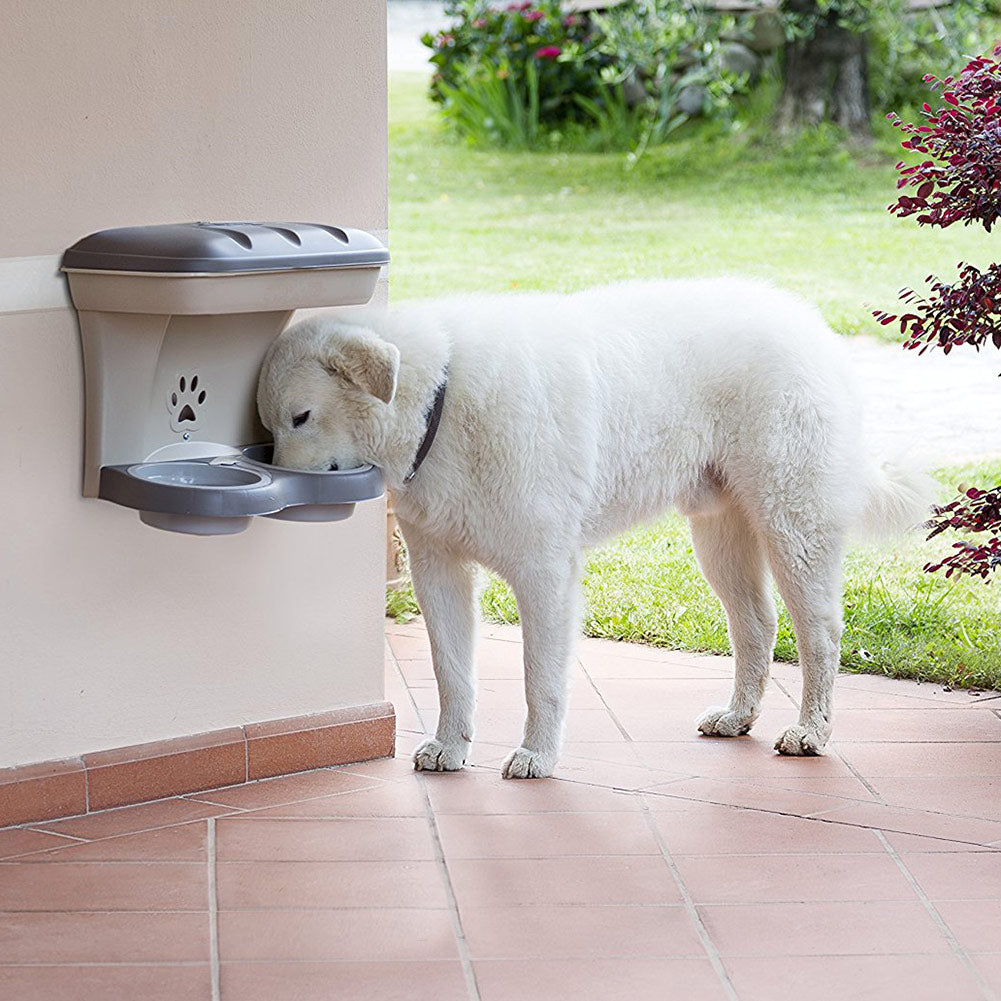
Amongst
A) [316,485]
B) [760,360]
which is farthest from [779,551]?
[316,485]

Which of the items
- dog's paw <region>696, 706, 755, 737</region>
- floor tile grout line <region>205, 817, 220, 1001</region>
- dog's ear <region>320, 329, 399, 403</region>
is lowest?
dog's paw <region>696, 706, 755, 737</region>

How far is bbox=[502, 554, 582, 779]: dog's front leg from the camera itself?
3938mm

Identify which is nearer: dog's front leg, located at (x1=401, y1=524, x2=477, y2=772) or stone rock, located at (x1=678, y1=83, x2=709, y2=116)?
dog's front leg, located at (x1=401, y1=524, x2=477, y2=772)

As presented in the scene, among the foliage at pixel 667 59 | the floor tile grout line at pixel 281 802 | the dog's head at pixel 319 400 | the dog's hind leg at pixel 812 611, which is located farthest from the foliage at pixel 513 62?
the floor tile grout line at pixel 281 802

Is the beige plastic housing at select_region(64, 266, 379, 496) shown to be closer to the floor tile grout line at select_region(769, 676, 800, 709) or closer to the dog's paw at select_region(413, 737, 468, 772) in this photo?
the dog's paw at select_region(413, 737, 468, 772)

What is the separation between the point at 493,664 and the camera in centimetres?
510

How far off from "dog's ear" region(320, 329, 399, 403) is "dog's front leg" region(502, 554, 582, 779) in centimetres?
61

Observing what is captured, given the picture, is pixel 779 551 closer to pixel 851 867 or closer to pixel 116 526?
pixel 851 867

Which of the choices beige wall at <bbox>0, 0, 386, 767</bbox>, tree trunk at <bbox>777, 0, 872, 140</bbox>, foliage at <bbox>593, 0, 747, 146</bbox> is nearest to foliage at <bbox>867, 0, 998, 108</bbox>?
tree trunk at <bbox>777, 0, 872, 140</bbox>

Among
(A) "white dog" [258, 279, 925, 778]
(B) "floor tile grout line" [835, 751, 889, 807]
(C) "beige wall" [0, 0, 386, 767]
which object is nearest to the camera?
(C) "beige wall" [0, 0, 386, 767]

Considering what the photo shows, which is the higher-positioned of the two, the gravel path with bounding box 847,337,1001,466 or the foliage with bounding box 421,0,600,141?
the foliage with bounding box 421,0,600,141

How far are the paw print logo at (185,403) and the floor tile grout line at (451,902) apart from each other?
103 cm

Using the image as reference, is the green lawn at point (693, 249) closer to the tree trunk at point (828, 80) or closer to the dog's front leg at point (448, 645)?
the tree trunk at point (828, 80)

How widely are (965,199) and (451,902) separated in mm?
2263
